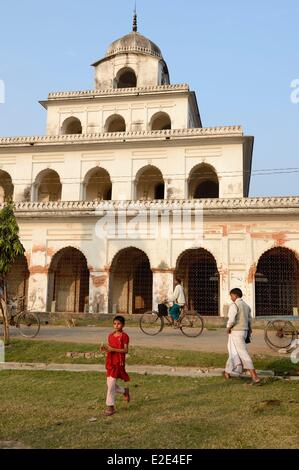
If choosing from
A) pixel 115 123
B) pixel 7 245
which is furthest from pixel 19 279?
pixel 7 245

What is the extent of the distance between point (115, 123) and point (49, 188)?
18.9ft

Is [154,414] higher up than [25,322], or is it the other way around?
[25,322]

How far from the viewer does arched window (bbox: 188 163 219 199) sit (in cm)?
2330

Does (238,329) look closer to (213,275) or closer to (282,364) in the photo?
(282,364)

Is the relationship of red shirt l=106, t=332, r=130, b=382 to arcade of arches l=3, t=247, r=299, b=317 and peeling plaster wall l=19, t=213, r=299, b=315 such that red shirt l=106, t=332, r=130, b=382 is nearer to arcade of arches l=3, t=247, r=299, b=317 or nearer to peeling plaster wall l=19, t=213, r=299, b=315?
peeling plaster wall l=19, t=213, r=299, b=315

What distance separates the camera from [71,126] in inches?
1072

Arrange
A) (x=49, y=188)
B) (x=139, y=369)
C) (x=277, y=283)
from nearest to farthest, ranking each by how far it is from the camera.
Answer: (x=139, y=369) < (x=277, y=283) < (x=49, y=188)

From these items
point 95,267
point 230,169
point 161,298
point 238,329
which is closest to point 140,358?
point 238,329

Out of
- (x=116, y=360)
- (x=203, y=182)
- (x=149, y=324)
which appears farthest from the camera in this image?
(x=203, y=182)

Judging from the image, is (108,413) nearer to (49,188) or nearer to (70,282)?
(70,282)

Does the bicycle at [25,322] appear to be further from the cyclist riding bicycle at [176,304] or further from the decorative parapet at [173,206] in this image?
the decorative parapet at [173,206]

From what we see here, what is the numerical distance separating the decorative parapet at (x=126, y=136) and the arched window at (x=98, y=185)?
1875mm

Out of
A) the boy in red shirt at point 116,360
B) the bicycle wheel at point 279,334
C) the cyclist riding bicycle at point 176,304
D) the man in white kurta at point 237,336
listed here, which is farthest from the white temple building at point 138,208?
the boy in red shirt at point 116,360
